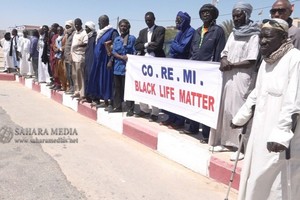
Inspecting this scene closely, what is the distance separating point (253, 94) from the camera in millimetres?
3025

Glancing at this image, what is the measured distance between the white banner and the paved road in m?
0.76

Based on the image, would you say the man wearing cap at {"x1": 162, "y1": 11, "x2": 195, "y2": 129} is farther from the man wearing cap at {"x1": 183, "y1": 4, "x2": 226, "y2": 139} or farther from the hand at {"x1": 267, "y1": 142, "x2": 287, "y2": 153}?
the hand at {"x1": 267, "y1": 142, "x2": 287, "y2": 153}

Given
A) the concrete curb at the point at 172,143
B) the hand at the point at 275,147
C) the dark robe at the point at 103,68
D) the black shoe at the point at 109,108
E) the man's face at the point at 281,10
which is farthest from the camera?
the black shoe at the point at 109,108

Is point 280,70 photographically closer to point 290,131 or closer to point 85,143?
point 290,131

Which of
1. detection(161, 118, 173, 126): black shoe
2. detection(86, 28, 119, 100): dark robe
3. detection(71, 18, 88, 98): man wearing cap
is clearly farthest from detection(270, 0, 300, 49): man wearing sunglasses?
detection(71, 18, 88, 98): man wearing cap

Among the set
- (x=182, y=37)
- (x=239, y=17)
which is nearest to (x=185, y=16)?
(x=182, y=37)

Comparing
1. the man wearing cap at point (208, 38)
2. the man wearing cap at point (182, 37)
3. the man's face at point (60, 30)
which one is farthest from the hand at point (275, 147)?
the man's face at point (60, 30)

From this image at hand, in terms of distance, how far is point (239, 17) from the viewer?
4148 mm

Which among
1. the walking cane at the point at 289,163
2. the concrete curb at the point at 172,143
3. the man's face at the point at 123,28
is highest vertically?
the man's face at the point at 123,28

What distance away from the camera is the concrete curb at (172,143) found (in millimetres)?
4203

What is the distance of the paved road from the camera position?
3.80 m

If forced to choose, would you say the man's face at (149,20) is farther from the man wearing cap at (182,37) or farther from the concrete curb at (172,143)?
the concrete curb at (172,143)

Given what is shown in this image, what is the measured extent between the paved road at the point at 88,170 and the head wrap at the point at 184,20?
1.96 m

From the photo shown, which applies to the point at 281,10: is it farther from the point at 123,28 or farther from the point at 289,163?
the point at 123,28
